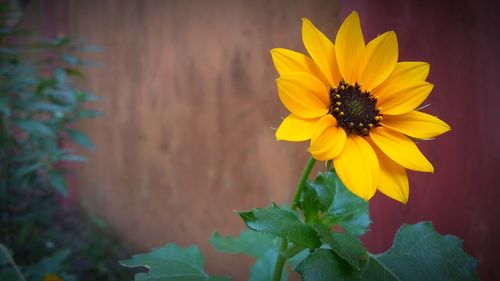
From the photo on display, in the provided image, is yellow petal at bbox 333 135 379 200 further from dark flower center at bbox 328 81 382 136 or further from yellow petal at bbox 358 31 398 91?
yellow petal at bbox 358 31 398 91

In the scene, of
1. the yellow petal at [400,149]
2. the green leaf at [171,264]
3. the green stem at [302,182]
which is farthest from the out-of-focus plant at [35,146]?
the yellow petal at [400,149]

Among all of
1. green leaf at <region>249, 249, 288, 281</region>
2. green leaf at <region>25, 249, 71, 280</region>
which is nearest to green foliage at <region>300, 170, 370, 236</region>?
green leaf at <region>249, 249, 288, 281</region>

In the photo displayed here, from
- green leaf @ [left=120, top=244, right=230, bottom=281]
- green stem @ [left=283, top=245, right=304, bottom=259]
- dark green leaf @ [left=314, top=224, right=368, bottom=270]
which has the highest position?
dark green leaf @ [left=314, top=224, right=368, bottom=270]

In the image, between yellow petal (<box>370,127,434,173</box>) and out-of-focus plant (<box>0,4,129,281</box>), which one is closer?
yellow petal (<box>370,127,434,173</box>)

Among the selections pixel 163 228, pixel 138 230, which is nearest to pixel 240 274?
pixel 163 228

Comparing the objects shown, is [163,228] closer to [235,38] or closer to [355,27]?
[235,38]

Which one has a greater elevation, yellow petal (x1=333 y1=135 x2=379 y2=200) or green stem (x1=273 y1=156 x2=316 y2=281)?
yellow petal (x1=333 y1=135 x2=379 y2=200)
